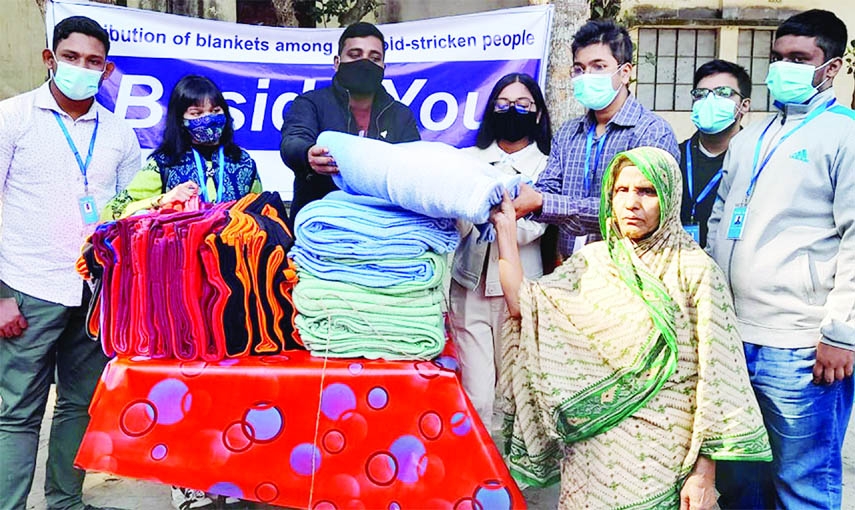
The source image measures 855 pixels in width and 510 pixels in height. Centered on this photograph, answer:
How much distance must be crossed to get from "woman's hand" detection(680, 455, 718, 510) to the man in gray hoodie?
1.54ft

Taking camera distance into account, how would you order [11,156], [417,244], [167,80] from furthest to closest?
[167,80] → [11,156] → [417,244]

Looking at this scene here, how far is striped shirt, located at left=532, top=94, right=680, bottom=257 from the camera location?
2.24 metres

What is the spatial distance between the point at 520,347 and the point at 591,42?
1230 millimetres

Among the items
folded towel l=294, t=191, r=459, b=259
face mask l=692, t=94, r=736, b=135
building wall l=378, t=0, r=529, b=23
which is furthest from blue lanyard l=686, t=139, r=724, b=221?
building wall l=378, t=0, r=529, b=23

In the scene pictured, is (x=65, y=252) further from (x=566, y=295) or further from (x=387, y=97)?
(x=566, y=295)

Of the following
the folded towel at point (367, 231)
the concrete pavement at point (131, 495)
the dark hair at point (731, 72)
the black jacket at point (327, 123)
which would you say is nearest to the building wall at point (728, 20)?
the dark hair at point (731, 72)

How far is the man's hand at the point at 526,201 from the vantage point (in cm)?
205

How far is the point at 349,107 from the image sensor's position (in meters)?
2.83

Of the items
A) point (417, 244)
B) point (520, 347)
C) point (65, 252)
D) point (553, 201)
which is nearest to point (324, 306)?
point (417, 244)

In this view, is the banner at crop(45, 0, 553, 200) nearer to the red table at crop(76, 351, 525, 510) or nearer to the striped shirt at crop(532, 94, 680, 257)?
the striped shirt at crop(532, 94, 680, 257)

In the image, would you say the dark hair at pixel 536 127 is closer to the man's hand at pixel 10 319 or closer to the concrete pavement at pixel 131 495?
the concrete pavement at pixel 131 495

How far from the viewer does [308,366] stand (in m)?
1.83

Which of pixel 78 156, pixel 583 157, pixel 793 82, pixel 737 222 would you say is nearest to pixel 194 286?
pixel 78 156

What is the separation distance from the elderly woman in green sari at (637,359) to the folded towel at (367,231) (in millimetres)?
203
